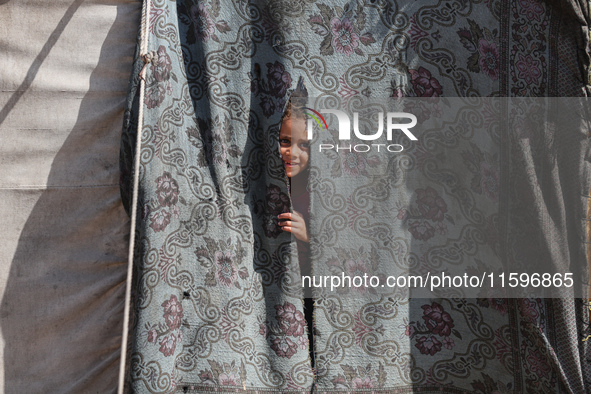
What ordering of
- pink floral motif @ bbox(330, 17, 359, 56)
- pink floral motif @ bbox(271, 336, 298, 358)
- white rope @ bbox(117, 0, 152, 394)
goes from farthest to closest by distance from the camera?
1. pink floral motif @ bbox(330, 17, 359, 56)
2. pink floral motif @ bbox(271, 336, 298, 358)
3. white rope @ bbox(117, 0, 152, 394)

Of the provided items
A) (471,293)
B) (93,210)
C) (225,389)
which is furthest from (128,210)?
(471,293)

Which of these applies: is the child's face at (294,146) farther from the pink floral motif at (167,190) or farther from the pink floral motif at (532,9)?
the pink floral motif at (532,9)

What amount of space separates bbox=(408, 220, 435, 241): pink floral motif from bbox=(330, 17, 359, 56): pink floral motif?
1.69 ft

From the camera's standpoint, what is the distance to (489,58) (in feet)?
5.47

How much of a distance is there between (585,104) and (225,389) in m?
1.29

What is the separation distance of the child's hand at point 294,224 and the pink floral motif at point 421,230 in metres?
0.30

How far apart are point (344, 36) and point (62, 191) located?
90 centimetres

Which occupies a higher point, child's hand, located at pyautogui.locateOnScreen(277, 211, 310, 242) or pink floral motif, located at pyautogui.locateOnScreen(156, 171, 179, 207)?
pink floral motif, located at pyautogui.locateOnScreen(156, 171, 179, 207)

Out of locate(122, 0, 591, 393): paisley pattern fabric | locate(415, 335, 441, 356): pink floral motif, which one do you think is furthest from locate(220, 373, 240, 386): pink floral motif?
locate(415, 335, 441, 356): pink floral motif

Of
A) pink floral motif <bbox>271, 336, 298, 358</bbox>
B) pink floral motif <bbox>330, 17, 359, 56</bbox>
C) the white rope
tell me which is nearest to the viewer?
the white rope

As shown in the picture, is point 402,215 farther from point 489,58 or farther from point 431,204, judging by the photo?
point 489,58

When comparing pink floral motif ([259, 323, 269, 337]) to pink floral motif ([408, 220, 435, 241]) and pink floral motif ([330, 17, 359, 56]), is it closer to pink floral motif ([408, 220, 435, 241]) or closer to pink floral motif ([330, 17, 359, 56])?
pink floral motif ([408, 220, 435, 241])

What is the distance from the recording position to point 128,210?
150 cm

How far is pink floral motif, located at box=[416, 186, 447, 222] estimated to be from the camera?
159 cm
